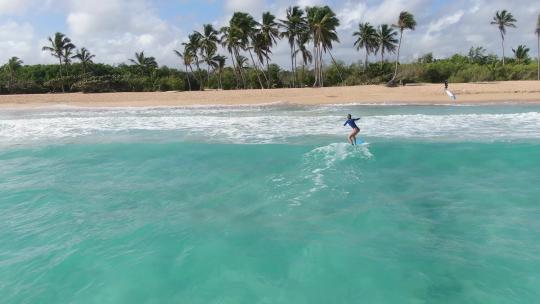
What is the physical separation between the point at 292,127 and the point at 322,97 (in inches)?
758

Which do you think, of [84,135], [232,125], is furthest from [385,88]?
[84,135]

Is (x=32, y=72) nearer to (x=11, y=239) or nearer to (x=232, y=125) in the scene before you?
(x=232, y=125)

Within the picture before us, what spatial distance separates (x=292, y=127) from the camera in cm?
2186

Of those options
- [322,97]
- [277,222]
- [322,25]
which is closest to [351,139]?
[277,222]

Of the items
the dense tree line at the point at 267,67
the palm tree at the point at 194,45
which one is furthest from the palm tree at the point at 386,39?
the palm tree at the point at 194,45

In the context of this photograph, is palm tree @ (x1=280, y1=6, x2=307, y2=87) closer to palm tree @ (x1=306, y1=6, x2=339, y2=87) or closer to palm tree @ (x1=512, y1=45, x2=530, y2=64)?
palm tree @ (x1=306, y1=6, x2=339, y2=87)

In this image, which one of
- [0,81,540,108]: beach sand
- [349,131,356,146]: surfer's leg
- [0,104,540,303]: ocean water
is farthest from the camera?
[0,81,540,108]: beach sand

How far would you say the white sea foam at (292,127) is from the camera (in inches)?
722

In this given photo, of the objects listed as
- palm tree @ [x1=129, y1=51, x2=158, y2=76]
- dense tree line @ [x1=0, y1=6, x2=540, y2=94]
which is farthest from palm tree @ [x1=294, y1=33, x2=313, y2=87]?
palm tree @ [x1=129, y1=51, x2=158, y2=76]

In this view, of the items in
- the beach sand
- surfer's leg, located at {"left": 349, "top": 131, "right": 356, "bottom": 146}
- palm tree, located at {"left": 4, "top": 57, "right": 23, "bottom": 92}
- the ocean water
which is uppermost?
palm tree, located at {"left": 4, "top": 57, "right": 23, "bottom": 92}

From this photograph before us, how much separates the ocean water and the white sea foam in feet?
4.42

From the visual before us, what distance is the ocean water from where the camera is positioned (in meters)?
6.36

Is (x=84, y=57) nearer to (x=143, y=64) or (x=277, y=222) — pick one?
(x=143, y=64)

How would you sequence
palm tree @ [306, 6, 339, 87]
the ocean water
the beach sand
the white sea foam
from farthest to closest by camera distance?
palm tree @ [306, 6, 339, 87]
the beach sand
the white sea foam
the ocean water
